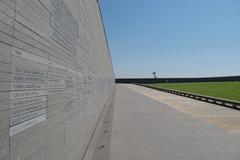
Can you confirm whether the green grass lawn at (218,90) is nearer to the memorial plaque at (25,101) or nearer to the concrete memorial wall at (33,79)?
the concrete memorial wall at (33,79)

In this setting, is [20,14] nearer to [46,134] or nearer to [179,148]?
[46,134]

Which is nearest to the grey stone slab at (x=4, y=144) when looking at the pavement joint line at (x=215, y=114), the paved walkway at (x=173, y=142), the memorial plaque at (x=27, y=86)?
the memorial plaque at (x=27, y=86)

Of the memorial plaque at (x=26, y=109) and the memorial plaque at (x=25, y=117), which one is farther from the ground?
the memorial plaque at (x=26, y=109)

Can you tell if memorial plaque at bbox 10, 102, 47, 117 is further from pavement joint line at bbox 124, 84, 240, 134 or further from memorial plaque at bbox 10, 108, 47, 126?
pavement joint line at bbox 124, 84, 240, 134

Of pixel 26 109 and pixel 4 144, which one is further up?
pixel 26 109

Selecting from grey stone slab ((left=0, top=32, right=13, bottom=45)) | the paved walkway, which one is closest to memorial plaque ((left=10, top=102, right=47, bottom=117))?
grey stone slab ((left=0, top=32, right=13, bottom=45))

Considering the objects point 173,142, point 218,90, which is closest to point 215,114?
point 173,142

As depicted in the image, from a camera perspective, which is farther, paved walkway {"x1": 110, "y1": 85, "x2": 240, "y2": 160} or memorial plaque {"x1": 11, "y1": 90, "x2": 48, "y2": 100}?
paved walkway {"x1": 110, "y1": 85, "x2": 240, "y2": 160}

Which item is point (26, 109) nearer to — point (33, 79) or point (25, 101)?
point (25, 101)

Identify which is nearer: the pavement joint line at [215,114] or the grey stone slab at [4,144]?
the grey stone slab at [4,144]

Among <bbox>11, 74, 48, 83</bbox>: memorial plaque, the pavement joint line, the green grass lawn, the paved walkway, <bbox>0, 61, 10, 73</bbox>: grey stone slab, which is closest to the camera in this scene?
<bbox>0, 61, 10, 73</bbox>: grey stone slab

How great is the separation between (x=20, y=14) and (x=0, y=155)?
2.81ft

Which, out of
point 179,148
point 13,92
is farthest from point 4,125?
point 179,148

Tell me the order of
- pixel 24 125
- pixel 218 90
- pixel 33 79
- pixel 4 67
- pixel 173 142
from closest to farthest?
pixel 4 67 → pixel 24 125 → pixel 33 79 → pixel 173 142 → pixel 218 90
